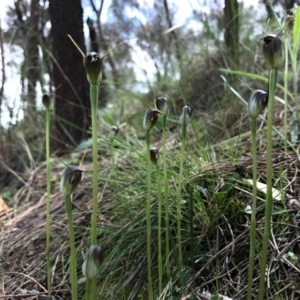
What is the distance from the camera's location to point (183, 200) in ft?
3.49

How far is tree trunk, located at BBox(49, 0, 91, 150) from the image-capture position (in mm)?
2600

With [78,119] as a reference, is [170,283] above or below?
below

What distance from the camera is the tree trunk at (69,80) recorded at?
2.60 meters

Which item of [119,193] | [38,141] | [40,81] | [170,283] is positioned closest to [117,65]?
[40,81]

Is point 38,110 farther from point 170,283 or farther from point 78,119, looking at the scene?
point 170,283

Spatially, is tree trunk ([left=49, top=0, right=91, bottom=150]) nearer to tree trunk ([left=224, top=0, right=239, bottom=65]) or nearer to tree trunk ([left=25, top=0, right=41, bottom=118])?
tree trunk ([left=25, top=0, right=41, bottom=118])

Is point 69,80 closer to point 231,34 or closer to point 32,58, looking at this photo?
point 32,58

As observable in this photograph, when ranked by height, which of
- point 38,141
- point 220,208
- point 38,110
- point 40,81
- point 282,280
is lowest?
point 282,280

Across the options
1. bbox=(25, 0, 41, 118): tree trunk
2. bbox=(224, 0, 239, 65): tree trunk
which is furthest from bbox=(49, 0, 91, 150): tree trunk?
bbox=(224, 0, 239, 65): tree trunk

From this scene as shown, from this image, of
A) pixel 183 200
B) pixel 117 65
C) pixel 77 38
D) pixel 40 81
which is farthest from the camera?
pixel 117 65

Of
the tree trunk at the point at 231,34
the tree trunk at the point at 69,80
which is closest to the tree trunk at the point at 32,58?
the tree trunk at the point at 69,80

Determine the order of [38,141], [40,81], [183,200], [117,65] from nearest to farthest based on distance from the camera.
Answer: [183,200], [38,141], [40,81], [117,65]

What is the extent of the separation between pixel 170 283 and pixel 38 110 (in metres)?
2.16

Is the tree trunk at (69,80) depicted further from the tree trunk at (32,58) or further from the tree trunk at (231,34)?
the tree trunk at (231,34)
